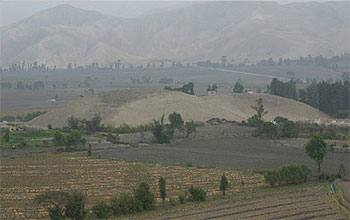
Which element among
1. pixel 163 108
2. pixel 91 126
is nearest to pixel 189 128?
pixel 91 126

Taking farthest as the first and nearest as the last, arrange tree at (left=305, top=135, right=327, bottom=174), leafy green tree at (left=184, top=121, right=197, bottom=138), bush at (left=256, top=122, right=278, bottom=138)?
leafy green tree at (left=184, top=121, right=197, bottom=138) → bush at (left=256, top=122, right=278, bottom=138) → tree at (left=305, top=135, right=327, bottom=174)

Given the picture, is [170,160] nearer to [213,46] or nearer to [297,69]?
[297,69]

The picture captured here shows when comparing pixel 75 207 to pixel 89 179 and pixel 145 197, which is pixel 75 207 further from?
pixel 89 179

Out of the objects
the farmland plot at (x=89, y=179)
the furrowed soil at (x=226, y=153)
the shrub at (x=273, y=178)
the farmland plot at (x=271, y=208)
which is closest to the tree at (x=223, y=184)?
the farmland plot at (x=89, y=179)

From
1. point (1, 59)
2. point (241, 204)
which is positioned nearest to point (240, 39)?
point (1, 59)

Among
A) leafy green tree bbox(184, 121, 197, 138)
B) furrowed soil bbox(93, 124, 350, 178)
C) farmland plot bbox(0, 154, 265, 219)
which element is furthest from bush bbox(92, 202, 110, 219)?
leafy green tree bbox(184, 121, 197, 138)

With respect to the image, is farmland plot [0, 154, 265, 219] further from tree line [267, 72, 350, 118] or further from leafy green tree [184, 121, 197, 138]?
tree line [267, 72, 350, 118]
